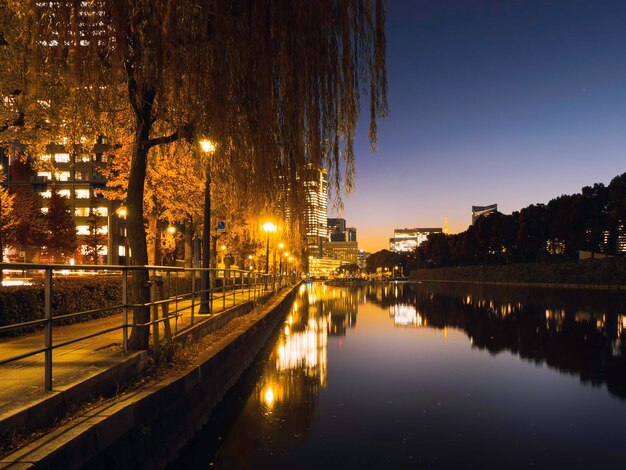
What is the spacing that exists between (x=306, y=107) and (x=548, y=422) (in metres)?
6.47

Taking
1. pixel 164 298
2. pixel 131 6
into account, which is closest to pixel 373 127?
pixel 131 6

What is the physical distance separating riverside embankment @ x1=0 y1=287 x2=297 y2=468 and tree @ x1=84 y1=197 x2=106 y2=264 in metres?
80.0

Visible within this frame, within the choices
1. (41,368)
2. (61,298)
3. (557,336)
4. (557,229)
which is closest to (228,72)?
(41,368)

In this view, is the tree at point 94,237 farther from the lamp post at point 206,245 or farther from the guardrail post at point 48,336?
the guardrail post at point 48,336

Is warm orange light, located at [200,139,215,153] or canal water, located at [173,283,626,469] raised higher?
warm orange light, located at [200,139,215,153]

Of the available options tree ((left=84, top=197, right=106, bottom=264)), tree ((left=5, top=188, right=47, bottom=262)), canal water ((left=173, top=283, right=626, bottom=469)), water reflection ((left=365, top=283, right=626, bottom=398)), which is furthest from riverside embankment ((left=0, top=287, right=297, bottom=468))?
tree ((left=84, top=197, right=106, bottom=264))

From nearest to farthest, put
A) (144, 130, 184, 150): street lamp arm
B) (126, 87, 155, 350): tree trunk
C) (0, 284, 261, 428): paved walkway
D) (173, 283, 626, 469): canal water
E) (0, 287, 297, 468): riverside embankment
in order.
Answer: (0, 287, 297, 468): riverside embankment, (0, 284, 261, 428): paved walkway, (173, 283, 626, 469): canal water, (126, 87, 155, 350): tree trunk, (144, 130, 184, 150): street lamp arm

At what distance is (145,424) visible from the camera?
6012 mm

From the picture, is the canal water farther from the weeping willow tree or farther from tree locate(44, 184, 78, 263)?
tree locate(44, 184, 78, 263)

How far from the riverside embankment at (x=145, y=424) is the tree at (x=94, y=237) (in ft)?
263

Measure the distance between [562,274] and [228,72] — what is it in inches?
2908

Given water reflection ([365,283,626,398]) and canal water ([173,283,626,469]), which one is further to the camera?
water reflection ([365,283,626,398])

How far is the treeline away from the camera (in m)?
69.7

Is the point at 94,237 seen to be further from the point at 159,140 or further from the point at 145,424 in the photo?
the point at 145,424
